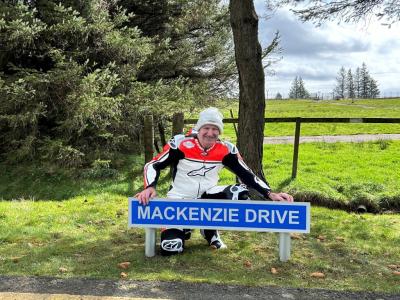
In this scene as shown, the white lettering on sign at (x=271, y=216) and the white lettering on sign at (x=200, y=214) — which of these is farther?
the white lettering on sign at (x=200, y=214)

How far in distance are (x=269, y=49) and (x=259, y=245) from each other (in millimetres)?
9546

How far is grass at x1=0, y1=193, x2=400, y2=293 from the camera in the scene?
4.66m

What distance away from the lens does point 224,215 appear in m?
5.06

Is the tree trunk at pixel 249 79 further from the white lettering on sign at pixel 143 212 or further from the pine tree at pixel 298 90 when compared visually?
the pine tree at pixel 298 90

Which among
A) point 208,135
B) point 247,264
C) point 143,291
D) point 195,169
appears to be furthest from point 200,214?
point 143,291

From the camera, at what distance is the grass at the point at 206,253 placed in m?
4.66

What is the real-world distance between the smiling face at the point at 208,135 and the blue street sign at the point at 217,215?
2.29ft

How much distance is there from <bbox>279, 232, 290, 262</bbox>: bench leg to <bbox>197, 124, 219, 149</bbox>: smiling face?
126cm

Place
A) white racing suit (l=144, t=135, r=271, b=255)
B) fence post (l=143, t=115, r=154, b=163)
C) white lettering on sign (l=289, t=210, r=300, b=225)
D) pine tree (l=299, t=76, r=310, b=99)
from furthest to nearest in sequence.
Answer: pine tree (l=299, t=76, r=310, b=99) → fence post (l=143, t=115, r=154, b=163) → white racing suit (l=144, t=135, r=271, b=255) → white lettering on sign (l=289, t=210, r=300, b=225)

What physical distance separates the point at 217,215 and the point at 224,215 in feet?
0.24

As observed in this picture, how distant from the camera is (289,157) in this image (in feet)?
46.5

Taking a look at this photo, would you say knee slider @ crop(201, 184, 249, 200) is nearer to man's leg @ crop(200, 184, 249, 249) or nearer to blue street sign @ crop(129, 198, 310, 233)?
man's leg @ crop(200, 184, 249, 249)

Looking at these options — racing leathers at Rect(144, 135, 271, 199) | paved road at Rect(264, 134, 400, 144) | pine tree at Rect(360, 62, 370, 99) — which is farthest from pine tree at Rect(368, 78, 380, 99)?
racing leathers at Rect(144, 135, 271, 199)

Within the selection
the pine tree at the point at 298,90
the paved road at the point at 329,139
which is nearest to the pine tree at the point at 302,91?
the pine tree at the point at 298,90
